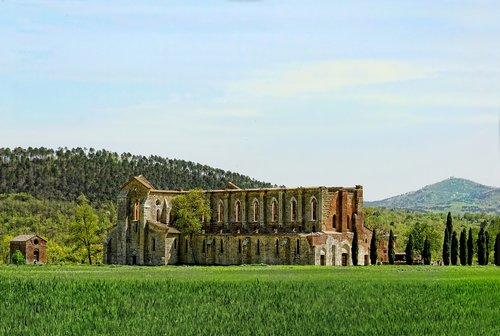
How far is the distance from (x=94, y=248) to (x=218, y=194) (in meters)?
15.4

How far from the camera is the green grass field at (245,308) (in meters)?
35.7

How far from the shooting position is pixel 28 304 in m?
42.5

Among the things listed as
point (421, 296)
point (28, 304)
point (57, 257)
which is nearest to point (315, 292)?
point (421, 296)

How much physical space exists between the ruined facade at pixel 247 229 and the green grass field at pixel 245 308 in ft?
154

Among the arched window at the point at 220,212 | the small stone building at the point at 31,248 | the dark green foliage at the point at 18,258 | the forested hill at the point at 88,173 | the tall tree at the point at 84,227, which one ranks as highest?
the forested hill at the point at 88,173

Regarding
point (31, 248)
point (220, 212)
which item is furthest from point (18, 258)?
point (220, 212)

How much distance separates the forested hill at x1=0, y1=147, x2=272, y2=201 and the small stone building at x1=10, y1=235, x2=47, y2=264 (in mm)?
42877

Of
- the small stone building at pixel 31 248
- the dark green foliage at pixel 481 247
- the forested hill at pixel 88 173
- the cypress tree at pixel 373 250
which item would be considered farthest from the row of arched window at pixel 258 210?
the forested hill at pixel 88 173

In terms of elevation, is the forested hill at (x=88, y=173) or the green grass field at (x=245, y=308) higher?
the forested hill at (x=88, y=173)

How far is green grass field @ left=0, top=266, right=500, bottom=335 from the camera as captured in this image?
3569cm

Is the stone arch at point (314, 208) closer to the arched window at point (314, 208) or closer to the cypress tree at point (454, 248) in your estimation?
the arched window at point (314, 208)

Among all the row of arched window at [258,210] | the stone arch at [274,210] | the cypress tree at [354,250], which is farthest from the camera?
the stone arch at [274,210]

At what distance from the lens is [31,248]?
108m

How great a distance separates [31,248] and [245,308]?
69.7 metres
